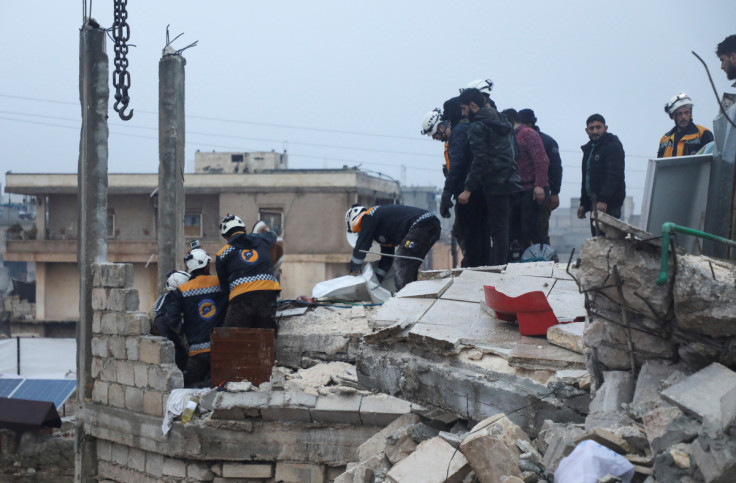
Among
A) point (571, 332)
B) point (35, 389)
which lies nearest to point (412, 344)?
point (571, 332)

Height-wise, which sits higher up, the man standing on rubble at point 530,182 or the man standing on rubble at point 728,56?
the man standing on rubble at point 728,56

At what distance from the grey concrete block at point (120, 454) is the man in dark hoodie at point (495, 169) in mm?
4411

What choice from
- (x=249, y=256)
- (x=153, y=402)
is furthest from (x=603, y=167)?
(x=153, y=402)

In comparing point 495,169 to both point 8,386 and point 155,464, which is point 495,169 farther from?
point 8,386

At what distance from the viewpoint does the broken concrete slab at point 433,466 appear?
14.0 ft

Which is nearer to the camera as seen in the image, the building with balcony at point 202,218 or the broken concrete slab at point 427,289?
the broken concrete slab at point 427,289

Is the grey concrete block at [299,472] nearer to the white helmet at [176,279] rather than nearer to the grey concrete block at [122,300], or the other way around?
the white helmet at [176,279]

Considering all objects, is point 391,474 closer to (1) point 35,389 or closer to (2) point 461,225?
(2) point 461,225

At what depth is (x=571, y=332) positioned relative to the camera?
17.7 ft

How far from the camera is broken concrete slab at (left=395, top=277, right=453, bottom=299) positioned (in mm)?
6992

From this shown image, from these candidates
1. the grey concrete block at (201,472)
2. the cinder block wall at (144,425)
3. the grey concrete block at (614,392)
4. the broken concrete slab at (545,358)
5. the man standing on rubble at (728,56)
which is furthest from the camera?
the grey concrete block at (201,472)

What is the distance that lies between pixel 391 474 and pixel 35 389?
11.8 metres

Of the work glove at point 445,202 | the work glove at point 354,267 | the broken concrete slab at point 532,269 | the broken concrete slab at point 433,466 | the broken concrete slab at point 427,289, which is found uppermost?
the work glove at point 445,202

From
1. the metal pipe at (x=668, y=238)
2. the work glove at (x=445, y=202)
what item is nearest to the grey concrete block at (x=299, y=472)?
the work glove at (x=445, y=202)
